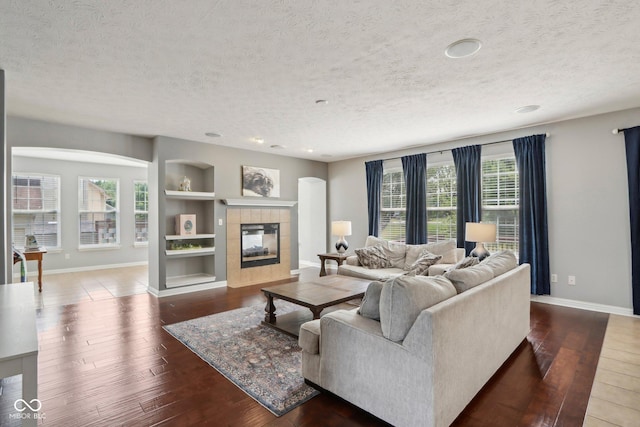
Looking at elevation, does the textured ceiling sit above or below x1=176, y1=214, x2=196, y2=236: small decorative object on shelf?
above

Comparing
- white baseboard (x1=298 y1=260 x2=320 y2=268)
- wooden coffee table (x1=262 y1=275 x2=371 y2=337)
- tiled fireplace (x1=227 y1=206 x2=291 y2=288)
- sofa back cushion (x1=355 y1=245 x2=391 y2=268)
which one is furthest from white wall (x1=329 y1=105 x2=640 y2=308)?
white baseboard (x1=298 y1=260 x2=320 y2=268)

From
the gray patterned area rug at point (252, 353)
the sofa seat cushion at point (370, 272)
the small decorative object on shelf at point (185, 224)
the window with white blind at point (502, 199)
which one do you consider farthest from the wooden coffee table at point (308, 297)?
the window with white blind at point (502, 199)

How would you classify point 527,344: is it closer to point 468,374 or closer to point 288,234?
point 468,374

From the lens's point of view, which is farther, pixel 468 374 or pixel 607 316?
pixel 607 316

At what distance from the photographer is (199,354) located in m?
2.96

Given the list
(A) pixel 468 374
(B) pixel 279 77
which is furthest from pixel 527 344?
(B) pixel 279 77

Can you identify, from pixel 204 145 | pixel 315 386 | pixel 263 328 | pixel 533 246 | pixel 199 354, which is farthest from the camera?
pixel 204 145

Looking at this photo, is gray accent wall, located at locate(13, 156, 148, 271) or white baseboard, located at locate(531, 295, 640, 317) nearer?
white baseboard, located at locate(531, 295, 640, 317)

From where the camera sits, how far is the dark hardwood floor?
203 centimetres

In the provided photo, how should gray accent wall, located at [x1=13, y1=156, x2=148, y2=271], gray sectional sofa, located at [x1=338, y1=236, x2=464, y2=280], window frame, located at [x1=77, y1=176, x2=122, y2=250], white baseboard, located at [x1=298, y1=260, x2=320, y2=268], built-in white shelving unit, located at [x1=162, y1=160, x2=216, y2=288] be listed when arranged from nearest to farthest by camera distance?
gray sectional sofa, located at [x1=338, y1=236, x2=464, y2=280] < built-in white shelving unit, located at [x1=162, y1=160, x2=216, y2=288] < gray accent wall, located at [x1=13, y1=156, x2=148, y2=271] < window frame, located at [x1=77, y1=176, x2=122, y2=250] < white baseboard, located at [x1=298, y1=260, x2=320, y2=268]

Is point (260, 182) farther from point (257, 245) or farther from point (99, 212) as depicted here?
point (99, 212)

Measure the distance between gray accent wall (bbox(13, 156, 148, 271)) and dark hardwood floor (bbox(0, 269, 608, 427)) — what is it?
14.2ft

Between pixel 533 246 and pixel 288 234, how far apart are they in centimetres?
449

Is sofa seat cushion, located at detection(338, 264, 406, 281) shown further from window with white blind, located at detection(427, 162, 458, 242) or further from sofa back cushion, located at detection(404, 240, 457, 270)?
window with white blind, located at detection(427, 162, 458, 242)
